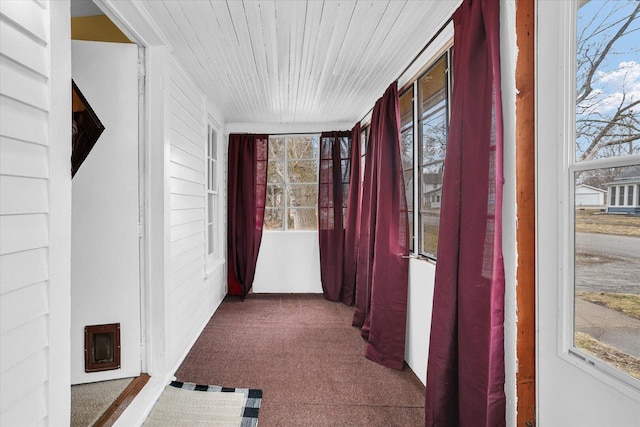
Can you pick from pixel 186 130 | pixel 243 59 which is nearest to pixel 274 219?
pixel 186 130

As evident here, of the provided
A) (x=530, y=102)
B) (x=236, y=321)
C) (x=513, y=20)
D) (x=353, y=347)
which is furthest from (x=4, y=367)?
(x=236, y=321)

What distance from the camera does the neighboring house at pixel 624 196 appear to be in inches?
35.3

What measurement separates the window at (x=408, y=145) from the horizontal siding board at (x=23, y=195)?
7.05 ft

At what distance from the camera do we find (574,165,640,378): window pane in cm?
91

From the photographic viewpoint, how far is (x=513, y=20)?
1.28 metres

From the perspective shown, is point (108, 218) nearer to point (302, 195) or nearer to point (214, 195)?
point (214, 195)

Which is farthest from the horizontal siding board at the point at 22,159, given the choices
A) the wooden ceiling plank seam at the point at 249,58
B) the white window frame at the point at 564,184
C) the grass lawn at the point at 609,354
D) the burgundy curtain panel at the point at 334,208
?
the burgundy curtain panel at the point at 334,208

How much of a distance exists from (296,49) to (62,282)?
6.35 feet

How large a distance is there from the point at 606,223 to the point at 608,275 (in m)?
0.16

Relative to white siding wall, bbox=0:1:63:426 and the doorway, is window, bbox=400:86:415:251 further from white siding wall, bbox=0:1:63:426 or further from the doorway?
white siding wall, bbox=0:1:63:426

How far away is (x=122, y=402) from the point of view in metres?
1.85

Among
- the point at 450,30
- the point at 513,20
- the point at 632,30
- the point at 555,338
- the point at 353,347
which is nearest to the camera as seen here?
the point at 632,30

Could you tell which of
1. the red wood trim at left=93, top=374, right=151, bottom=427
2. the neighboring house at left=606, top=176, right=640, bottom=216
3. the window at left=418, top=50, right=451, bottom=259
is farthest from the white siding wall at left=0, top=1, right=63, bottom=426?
the window at left=418, top=50, right=451, bottom=259

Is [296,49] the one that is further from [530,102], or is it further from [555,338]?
[555,338]
